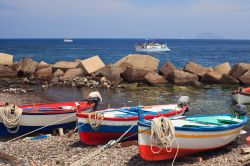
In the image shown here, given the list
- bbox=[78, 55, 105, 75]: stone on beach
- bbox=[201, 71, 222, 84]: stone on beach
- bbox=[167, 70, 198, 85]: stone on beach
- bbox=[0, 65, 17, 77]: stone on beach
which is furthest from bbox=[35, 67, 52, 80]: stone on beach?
bbox=[201, 71, 222, 84]: stone on beach

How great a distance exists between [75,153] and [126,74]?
20.5 m

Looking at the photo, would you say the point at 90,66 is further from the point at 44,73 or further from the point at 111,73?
the point at 44,73

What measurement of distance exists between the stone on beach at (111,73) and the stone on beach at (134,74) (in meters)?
0.71

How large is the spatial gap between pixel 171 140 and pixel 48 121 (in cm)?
671

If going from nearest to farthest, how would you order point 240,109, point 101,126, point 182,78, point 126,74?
point 101,126
point 240,109
point 182,78
point 126,74

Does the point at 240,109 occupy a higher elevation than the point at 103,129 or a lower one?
higher

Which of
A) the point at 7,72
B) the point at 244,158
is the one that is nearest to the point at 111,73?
the point at 7,72

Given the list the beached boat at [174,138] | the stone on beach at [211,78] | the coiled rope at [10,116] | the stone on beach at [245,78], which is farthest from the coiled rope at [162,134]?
the stone on beach at [245,78]

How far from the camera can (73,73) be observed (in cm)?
3541

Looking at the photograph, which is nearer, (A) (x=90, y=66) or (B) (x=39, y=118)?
(B) (x=39, y=118)

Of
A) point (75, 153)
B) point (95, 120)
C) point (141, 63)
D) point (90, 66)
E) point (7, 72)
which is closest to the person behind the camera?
point (75, 153)

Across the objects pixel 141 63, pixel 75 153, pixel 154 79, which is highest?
pixel 141 63

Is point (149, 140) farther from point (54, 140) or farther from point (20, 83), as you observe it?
point (20, 83)

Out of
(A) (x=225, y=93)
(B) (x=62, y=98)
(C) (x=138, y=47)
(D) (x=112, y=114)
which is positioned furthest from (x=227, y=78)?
(C) (x=138, y=47)
